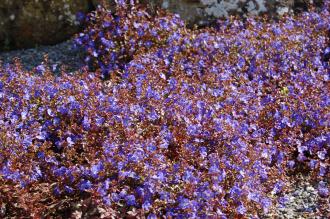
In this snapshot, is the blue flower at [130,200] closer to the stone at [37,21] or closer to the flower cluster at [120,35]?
the flower cluster at [120,35]

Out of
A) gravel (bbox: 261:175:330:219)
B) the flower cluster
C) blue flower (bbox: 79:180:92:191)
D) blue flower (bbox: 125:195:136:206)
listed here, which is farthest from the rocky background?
blue flower (bbox: 125:195:136:206)

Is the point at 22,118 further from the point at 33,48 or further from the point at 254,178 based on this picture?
the point at 33,48

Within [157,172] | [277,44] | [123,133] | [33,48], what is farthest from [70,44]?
[157,172]

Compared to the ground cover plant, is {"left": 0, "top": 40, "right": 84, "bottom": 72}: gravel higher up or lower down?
higher up

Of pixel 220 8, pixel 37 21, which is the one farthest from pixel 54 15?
pixel 220 8

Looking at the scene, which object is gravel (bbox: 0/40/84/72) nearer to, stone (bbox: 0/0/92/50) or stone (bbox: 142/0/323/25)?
stone (bbox: 0/0/92/50)

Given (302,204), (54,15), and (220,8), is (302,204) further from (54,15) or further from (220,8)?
(54,15)

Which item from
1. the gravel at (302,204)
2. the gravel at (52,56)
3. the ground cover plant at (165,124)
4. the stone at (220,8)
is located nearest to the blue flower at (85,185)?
the ground cover plant at (165,124)
